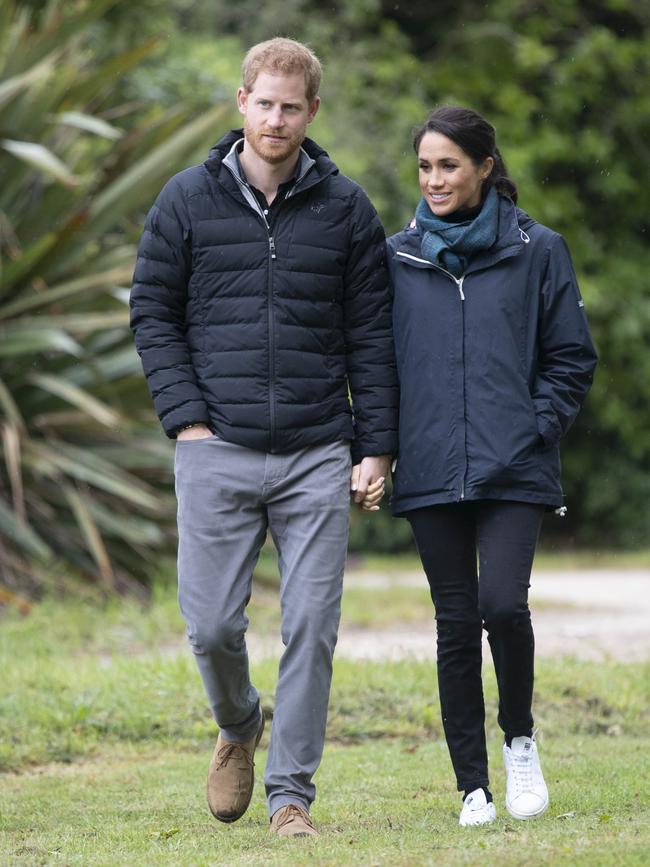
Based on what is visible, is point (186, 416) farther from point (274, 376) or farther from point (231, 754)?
point (231, 754)

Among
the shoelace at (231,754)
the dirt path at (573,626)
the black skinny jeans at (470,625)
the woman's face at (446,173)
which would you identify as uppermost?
the woman's face at (446,173)

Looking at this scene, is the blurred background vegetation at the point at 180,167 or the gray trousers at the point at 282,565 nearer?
the gray trousers at the point at 282,565

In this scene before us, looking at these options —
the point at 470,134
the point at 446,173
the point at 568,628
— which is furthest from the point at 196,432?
the point at 568,628

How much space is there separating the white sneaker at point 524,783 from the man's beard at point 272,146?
173 centimetres

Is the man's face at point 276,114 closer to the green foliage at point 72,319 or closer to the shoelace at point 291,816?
the shoelace at point 291,816

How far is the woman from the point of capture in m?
4.18

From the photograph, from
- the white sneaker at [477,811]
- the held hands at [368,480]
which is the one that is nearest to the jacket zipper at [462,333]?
the held hands at [368,480]

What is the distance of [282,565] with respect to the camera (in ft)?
14.2

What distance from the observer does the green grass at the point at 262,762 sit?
388 cm

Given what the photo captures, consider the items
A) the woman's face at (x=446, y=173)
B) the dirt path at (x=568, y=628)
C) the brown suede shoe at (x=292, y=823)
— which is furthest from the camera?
the dirt path at (x=568, y=628)

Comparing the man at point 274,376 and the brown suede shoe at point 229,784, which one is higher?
the man at point 274,376

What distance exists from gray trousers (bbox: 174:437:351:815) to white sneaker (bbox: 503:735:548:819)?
536 millimetres

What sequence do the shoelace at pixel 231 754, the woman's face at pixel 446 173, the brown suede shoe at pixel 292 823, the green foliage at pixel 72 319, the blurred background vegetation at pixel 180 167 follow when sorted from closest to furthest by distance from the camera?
the brown suede shoe at pixel 292 823 < the woman's face at pixel 446 173 < the shoelace at pixel 231 754 < the green foliage at pixel 72 319 < the blurred background vegetation at pixel 180 167

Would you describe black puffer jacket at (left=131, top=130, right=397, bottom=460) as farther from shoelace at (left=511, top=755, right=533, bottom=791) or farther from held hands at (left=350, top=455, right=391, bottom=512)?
shoelace at (left=511, top=755, right=533, bottom=791)
